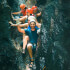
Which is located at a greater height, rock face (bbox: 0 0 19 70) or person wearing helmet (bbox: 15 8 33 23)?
person wearing helmet (bbox: 15 8 33 23)

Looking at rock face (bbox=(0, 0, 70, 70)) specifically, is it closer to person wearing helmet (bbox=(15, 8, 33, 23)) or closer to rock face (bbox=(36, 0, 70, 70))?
rock face (bbox=(36, 0, 70, 70))

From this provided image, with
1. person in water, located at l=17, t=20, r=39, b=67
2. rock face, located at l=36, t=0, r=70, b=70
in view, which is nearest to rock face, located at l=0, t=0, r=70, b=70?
rock face, located at l=36, t=0, r=70, b=70

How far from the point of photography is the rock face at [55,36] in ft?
9.63

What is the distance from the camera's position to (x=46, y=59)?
2.94 metres

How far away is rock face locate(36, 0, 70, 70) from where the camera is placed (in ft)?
9.63

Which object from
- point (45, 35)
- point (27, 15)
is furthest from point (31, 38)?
point (27, 15)

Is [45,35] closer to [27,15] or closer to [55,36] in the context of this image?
[55,36]

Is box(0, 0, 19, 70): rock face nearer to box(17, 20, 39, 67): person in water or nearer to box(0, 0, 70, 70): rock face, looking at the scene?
box(0, 0, 70, 70): rock face

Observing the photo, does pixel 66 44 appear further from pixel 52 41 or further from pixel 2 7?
pixel 2 7

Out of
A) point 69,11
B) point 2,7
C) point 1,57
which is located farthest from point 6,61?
point 69,11

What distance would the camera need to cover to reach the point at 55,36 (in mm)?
2977

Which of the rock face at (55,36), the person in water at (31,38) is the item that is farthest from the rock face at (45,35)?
the person in water at (31,38)

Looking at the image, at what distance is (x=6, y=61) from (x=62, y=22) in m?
1.31

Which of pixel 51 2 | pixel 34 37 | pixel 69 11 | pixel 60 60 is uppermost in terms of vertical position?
pixel 51 2
